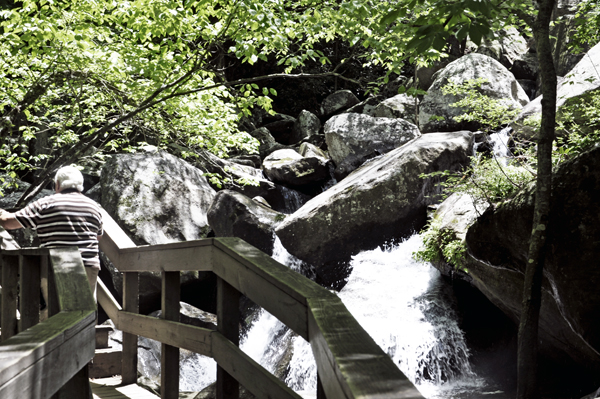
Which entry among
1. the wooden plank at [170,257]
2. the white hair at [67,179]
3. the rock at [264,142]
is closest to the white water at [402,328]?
the wooden plank at [170,257]

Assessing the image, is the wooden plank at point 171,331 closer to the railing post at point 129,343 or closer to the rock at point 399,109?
the railing post at point 129,343

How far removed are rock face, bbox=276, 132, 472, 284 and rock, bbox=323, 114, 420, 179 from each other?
13.5 feet

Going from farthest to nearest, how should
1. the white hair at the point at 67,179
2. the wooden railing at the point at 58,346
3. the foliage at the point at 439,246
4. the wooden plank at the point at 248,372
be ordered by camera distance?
the foliage at the point at 439,246
the white hair at the point at 67,179
the wooden plank at the point at 248,372
the wooden railing at the point at 58,346

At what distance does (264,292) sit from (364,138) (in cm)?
1232

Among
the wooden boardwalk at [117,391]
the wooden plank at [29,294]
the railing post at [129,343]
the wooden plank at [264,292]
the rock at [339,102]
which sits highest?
A: the rock at [339,102]

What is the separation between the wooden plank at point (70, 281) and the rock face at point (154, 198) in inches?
337

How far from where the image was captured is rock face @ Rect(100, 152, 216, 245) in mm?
10727

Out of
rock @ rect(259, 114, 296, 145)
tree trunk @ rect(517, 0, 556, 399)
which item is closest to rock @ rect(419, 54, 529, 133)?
rock @ rect(259, 114, 296, 145)

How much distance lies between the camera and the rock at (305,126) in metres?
21.6

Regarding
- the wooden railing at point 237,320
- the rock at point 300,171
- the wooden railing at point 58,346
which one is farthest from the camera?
the rock at point 300,171

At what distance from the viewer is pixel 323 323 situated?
4.35ft

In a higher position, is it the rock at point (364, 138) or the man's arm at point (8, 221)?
the rock at point (364, 138)

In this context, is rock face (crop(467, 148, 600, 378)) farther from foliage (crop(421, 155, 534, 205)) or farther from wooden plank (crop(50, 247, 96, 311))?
wooden plank (crop(50, 247, 96, 311))

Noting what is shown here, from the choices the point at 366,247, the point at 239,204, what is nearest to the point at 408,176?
the point at 366,247
